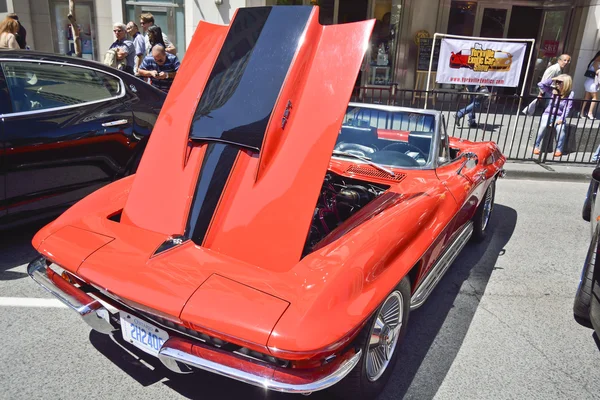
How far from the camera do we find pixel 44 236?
8.45 feet

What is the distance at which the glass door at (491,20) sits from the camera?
43.8ft

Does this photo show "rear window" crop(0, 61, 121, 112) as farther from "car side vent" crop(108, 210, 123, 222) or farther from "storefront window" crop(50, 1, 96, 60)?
"storefront window" crop(50, 1, 96, 60)

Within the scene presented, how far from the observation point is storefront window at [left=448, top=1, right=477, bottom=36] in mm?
13273

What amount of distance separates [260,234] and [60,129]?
2.61m

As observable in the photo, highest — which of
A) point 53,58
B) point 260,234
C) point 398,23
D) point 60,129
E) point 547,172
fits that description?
point 398,23

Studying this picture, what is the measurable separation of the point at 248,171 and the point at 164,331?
998 millimetres

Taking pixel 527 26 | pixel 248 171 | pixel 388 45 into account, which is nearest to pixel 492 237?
pixel 248 171

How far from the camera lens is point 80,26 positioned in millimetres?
12914

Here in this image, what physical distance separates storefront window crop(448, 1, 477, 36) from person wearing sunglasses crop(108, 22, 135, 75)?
939 centimetres

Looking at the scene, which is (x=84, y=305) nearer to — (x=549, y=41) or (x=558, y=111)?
(x=558, y=111)

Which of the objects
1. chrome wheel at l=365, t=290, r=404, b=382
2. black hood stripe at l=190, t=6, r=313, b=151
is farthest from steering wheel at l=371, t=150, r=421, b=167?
chrome wheel at l=365, t=290, r=404, b=382

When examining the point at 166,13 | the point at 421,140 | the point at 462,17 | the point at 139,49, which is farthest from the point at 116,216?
the point at 462,17

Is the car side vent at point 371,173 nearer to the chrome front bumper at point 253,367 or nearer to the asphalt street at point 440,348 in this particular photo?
the asphalt street at point 440,348

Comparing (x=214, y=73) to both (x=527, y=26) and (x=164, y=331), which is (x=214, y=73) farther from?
(x=527, y=26)
